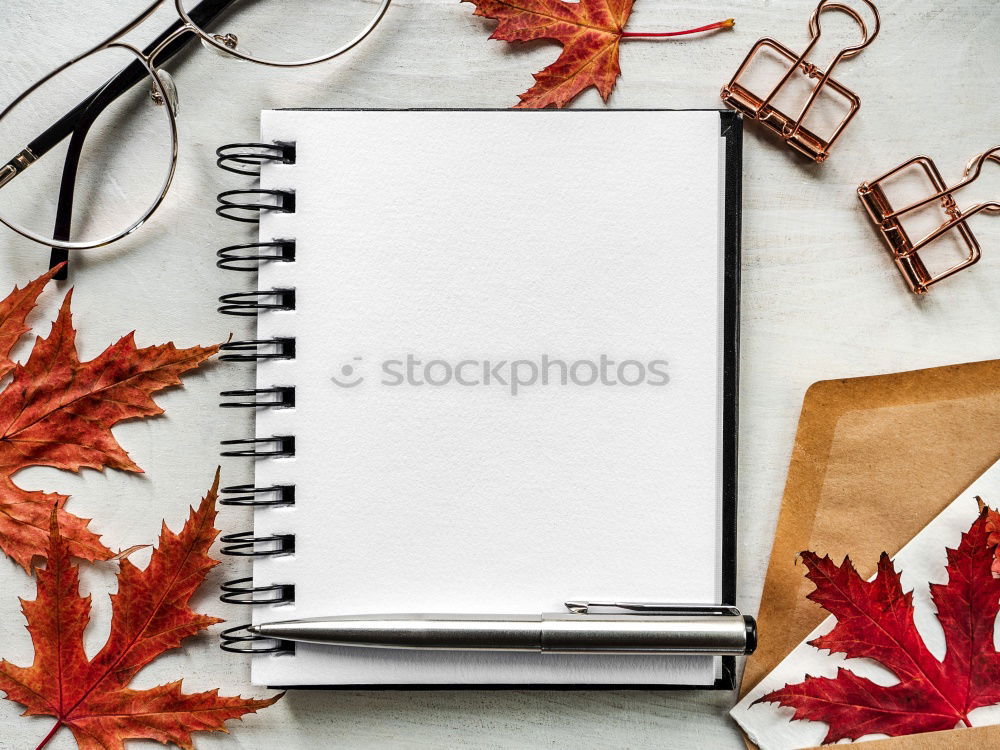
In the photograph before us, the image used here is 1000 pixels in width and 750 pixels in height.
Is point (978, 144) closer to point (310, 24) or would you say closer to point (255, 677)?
point (310, 24)

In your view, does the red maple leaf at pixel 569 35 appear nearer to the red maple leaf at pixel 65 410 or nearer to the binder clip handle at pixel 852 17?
the binder clip handle at pixel 852 17

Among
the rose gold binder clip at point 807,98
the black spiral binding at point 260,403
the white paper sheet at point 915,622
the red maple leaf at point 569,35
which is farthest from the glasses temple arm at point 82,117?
the white paper sheet at point 915,622

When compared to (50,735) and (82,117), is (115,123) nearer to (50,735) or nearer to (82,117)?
(82,117)

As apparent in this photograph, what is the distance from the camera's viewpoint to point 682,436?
0.54 meters

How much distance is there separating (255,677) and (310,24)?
569 mm

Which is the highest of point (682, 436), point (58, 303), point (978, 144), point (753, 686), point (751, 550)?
point (978, 144)

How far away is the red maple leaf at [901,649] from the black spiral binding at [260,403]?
0.43 m

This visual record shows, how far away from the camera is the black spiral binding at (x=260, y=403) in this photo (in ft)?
1.77

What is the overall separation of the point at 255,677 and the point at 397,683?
0.12 metres

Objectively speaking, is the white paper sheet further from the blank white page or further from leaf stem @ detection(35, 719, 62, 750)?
leaf stem @ detection(35, 719, 62, 750)

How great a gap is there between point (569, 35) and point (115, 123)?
42 cm

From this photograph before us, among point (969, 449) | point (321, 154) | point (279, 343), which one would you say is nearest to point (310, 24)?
point (321, 154)

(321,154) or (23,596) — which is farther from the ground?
(321,154)

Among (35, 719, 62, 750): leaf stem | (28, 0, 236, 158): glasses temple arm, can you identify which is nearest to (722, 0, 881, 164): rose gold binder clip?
(28, 0, 236, 158): glasses temple arm
